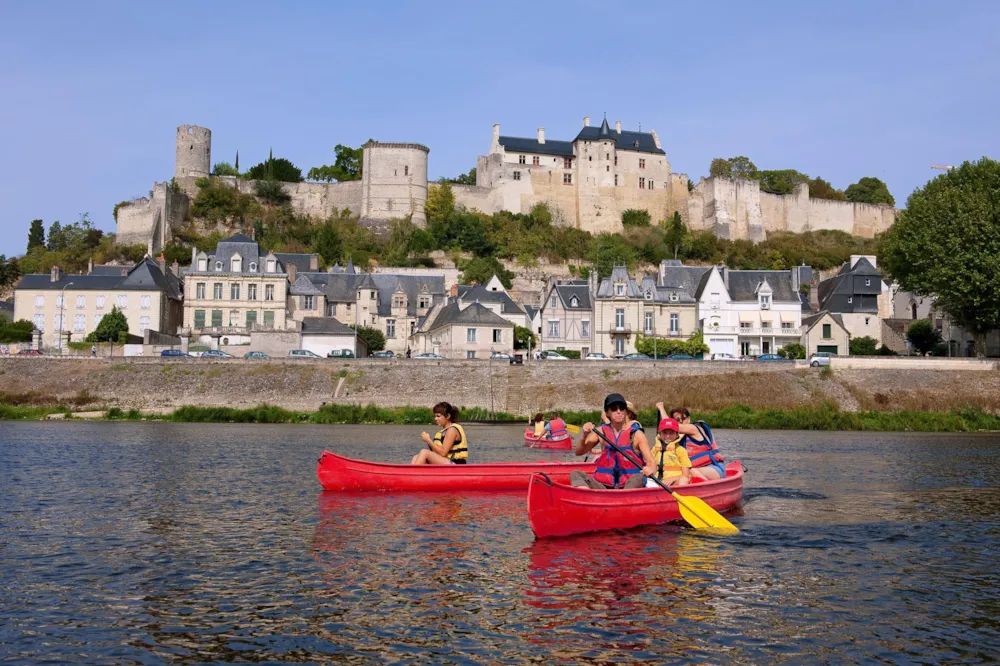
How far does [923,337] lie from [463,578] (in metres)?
58.3

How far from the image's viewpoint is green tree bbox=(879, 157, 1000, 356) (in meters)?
49.5

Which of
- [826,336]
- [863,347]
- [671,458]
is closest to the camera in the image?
[671,458]

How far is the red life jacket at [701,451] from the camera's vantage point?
16.1m

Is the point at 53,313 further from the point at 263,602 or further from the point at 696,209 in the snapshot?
the point at 696,209

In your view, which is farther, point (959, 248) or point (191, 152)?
point (191, 152)

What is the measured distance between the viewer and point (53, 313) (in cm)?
6031

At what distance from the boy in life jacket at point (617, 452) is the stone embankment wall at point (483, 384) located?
3284 cm

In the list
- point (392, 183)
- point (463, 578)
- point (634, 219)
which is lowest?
point (463, 578)

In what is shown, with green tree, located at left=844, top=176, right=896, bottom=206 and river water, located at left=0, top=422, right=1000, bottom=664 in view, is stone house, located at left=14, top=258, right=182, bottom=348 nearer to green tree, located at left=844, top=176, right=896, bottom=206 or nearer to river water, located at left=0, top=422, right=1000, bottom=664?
river water, located at left=0, top=422, right=1000, bottom=664

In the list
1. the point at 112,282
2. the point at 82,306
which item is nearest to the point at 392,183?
the point at 112,282

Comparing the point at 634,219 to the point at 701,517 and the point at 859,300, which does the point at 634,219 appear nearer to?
the point at 859,300

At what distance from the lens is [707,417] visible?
145ft

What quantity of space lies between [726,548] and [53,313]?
185 ft

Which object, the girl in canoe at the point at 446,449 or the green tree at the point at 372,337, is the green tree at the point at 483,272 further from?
the girl in canoe at the point at 446,449
